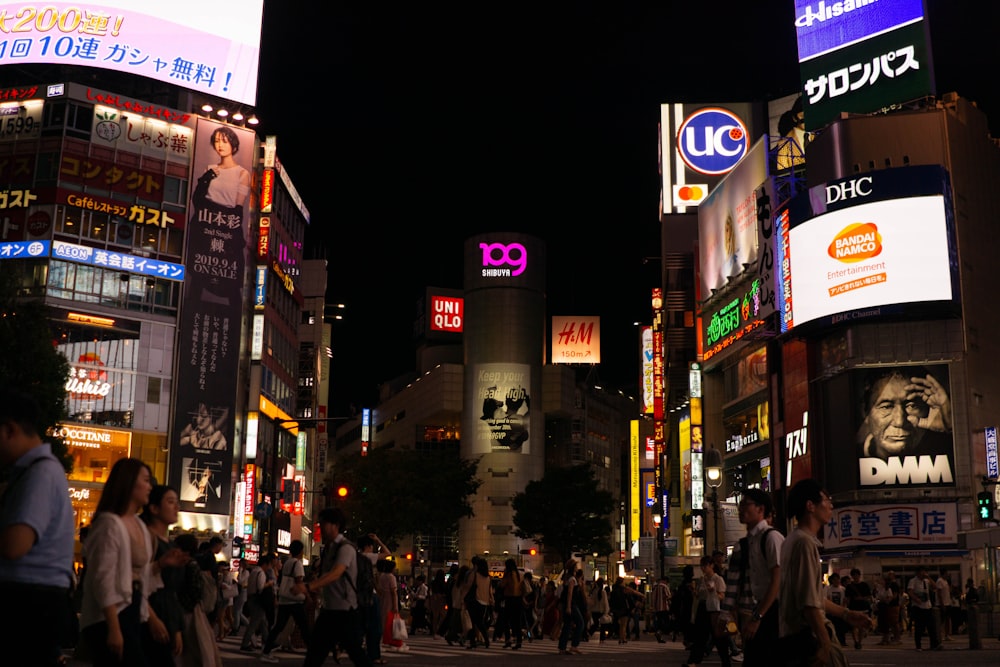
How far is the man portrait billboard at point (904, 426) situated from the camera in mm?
42656

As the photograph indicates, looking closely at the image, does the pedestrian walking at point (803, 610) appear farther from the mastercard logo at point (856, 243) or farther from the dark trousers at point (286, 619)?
the mastercard logo at point (856, 243)

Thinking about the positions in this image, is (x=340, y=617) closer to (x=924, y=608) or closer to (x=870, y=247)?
(x=924, y=608)

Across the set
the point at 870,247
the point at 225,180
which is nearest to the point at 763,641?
the point at 870,247

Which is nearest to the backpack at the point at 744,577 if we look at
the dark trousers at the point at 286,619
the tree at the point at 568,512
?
the dark trousers at the point at 286,619

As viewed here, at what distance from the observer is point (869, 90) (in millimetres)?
47719

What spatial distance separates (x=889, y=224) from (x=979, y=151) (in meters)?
6.34

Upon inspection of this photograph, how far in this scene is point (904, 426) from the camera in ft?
142

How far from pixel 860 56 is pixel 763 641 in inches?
1775

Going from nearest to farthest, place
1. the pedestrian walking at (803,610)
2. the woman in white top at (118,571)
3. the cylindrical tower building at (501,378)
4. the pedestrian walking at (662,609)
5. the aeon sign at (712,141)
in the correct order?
the woman in white top at (118,571)
the pedestrian walking at (803,610)
the pedestrian walking at (662,609)
the aeon sign at (712,141)
the cylindrical tower building at (501,378)

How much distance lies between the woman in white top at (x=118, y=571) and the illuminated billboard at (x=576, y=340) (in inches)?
4075

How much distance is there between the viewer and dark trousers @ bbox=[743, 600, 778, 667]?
771cm

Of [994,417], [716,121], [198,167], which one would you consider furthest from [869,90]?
[198,167]

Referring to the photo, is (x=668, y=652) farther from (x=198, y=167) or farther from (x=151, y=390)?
(x=198, y=167)

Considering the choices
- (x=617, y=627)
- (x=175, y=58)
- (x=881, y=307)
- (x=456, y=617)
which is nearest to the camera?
(x=456, y=617)
